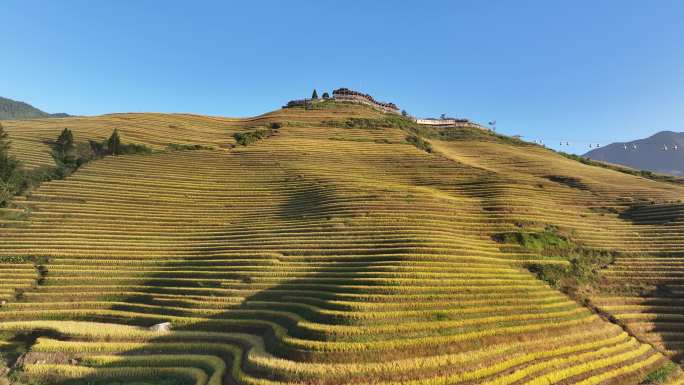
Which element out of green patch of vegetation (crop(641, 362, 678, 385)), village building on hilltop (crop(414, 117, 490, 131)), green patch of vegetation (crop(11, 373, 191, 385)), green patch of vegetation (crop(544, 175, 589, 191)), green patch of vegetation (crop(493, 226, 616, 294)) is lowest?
green patch of vegetation (crop(11, 373, 191, 385))

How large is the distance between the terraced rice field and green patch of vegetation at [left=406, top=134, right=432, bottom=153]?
17.2m

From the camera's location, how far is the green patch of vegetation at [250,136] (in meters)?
75.2

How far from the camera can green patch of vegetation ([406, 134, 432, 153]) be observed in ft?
248

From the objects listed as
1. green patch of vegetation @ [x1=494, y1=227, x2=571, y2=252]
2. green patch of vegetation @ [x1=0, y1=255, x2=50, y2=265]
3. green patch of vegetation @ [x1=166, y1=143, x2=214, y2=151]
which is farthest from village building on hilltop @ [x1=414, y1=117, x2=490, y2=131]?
green patch of vegetation @ [x1=0, y1=255, x2=50, y2=265]

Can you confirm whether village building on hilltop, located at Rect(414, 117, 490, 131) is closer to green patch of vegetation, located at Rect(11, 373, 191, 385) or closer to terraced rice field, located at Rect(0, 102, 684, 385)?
terraced rice field, located at Rect(0, 102, 684, 385)

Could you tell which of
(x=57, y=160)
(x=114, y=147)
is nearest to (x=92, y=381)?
(x=57, y=160)

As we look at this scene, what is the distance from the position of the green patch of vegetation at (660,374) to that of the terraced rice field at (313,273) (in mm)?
362

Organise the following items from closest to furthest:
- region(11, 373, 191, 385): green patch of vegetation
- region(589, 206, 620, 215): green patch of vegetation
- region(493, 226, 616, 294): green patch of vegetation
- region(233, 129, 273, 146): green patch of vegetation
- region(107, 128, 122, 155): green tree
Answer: region(11, 373, 191, 385): green patch of vegetation → region(493, 226, 616, 294): green patch of vegetation → region(589, 206, 620, 215): green patch of vegetation → region(107, 128, 122, 155): green tree → region(233, 129, 273, 146): green patch of vegetation

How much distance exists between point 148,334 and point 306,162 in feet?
132

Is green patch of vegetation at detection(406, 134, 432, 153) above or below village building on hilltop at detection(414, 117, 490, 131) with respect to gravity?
below

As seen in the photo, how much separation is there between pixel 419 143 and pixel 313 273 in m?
55.9

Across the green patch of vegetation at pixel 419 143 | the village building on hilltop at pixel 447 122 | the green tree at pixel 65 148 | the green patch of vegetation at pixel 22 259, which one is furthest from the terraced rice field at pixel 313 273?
the village building on hilltop at pixel 447 122

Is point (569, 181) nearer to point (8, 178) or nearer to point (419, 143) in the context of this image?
point (419, 143)

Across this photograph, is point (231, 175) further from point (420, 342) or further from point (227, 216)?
point (420, 342)
